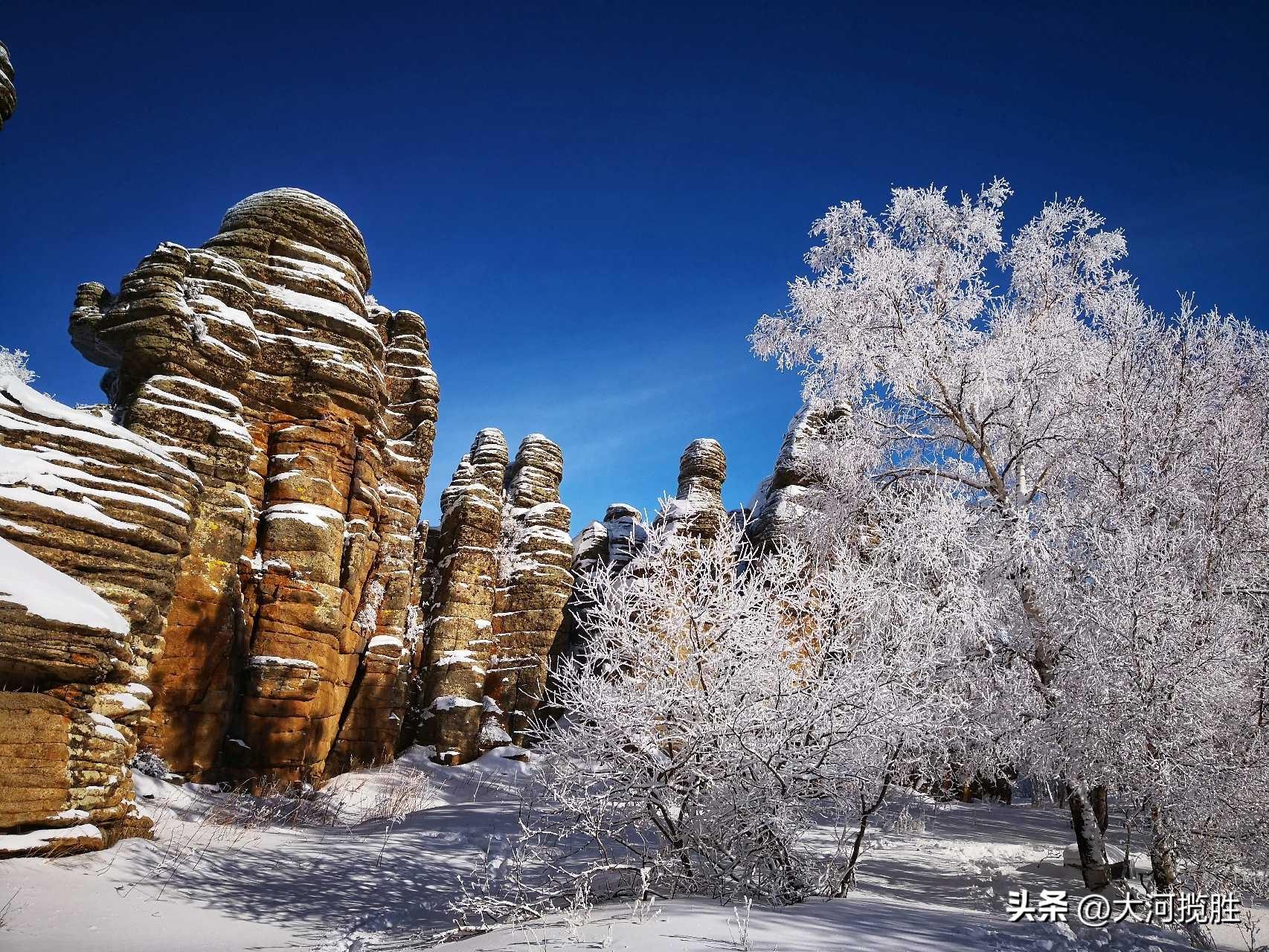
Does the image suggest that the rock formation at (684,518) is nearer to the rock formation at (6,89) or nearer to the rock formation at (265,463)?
the rock formation at (265,463)

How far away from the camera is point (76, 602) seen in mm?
6676

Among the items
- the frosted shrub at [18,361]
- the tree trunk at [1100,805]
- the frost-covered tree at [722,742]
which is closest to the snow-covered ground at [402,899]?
the frost-covered tree at [722,742]

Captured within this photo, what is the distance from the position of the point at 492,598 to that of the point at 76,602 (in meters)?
19.9

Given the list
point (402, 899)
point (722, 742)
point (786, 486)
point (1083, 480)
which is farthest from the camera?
point (786, 486)

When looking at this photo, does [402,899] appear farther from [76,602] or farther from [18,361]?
[18,361]

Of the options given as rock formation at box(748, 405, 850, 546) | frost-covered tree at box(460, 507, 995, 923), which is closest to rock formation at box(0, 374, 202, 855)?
frost-covered tree at box(460, 507, 995, 923)

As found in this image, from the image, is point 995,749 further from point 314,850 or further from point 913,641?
point 314,850

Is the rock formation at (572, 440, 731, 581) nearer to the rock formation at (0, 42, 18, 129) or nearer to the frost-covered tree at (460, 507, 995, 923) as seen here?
the frost-covered tree at (460, 507, 995, 923)

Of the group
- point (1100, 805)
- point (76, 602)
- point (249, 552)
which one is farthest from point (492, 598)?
point (1100, 805)

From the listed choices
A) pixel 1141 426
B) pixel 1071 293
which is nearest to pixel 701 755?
pixel 1141 426

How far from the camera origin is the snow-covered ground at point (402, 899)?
4051 mm

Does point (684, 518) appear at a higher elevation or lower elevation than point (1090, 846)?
higher

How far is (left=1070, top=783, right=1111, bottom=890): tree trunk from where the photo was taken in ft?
26.6

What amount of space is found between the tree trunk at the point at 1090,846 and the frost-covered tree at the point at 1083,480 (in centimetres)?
4
